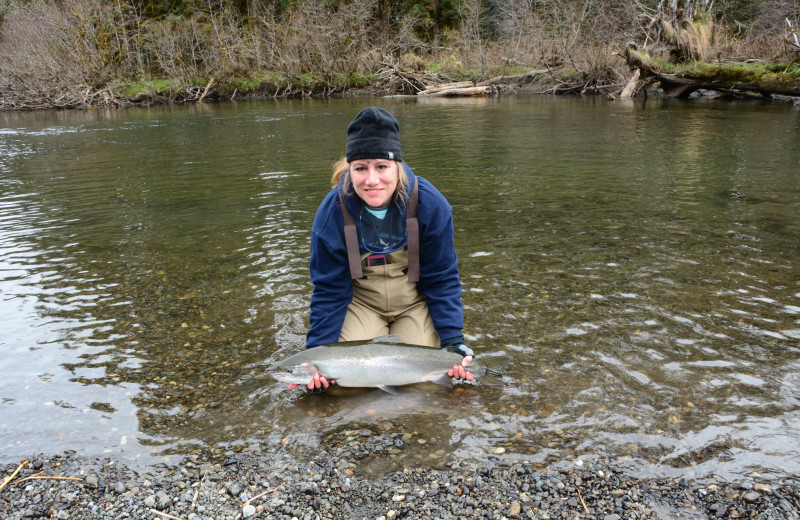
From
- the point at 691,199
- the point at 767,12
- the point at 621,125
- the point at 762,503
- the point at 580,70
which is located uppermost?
the point at 767,12

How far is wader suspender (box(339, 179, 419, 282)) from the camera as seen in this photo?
422cm

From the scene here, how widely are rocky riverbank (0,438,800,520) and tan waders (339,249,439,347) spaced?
1.16 metres

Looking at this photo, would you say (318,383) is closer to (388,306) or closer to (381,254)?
(388,306)

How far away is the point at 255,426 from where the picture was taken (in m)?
4.12

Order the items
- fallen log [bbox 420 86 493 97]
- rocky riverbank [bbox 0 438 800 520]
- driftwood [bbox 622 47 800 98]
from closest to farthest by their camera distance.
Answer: rocky riverbank [bbox 0 438 800 520], driftwood [bbox 622 47 800 98], fallen log [bbox 420 86 493 97]

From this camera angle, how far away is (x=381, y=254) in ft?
14.6

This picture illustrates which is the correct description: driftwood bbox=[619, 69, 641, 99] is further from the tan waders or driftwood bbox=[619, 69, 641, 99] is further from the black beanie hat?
the black beanie hat

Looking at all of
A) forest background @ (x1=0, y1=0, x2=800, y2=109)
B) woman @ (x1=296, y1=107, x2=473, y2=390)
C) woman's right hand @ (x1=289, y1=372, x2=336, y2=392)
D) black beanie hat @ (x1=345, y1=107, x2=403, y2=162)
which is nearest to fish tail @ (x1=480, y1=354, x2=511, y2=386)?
woman @ (x1=296, y1=107, x2=473, y2=390)

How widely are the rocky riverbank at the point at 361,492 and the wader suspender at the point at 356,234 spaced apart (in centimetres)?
139

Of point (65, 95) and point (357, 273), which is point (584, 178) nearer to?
point (357, 273)

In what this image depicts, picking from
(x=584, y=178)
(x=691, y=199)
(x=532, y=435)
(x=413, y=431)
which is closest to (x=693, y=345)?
(x=532, y=435)

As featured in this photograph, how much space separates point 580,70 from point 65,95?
3115cm

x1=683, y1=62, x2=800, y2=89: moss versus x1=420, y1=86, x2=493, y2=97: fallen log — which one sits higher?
x1=420, y1=86, x2=493, y2=97: fallen log

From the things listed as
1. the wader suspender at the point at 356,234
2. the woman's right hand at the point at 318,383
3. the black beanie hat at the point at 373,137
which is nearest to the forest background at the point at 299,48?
the wader suspender at the point at 356,234
